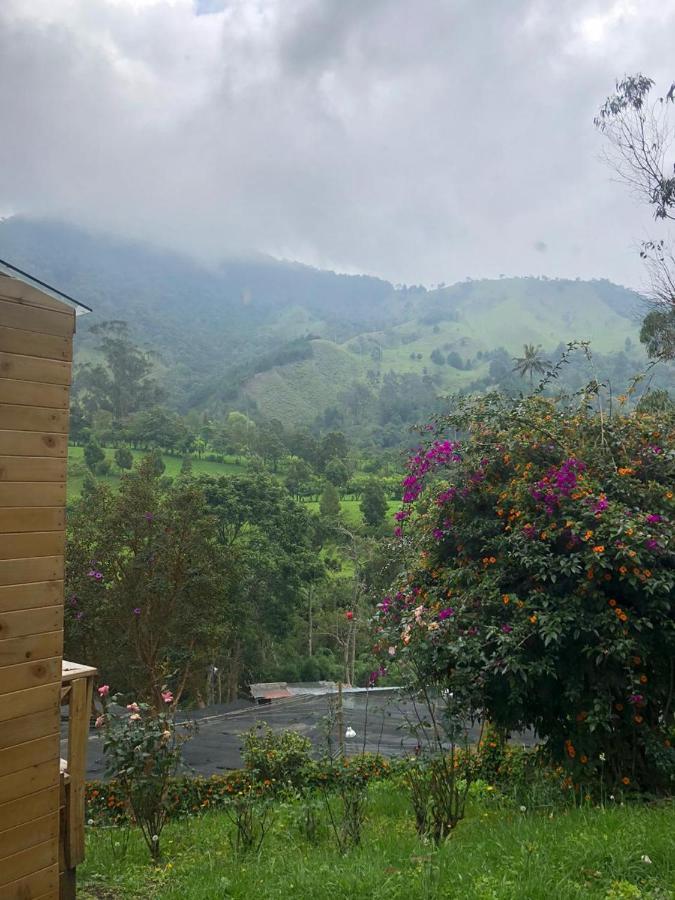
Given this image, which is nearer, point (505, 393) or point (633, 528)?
point (633, 528)

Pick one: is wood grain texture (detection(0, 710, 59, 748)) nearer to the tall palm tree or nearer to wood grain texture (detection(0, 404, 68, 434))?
wood grain texture (detection(0, 404, 68, 434))

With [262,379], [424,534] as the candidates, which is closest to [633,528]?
[424,534]

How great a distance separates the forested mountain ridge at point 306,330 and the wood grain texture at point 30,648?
2662cm

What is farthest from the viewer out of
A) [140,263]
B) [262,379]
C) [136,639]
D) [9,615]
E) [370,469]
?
[140,263]

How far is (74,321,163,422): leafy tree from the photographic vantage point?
56500mm

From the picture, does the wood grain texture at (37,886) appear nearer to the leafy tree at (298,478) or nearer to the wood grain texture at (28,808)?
the wood grain texture at (28,808)

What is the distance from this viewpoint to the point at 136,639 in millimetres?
12516

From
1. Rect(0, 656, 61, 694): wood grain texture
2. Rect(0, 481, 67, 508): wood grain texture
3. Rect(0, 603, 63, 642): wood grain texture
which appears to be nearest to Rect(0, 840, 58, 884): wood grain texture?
Rect(0, 656, 61, 694): wood grain texture

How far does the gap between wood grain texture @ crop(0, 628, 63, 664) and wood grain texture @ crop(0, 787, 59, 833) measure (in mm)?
380

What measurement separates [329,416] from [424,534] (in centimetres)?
6387

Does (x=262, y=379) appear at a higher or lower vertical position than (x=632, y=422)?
higher

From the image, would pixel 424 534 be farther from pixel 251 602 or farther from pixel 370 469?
pixel 370 469

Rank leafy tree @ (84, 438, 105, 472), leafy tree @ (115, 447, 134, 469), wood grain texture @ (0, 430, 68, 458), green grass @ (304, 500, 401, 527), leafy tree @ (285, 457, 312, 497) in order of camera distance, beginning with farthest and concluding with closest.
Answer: leafy tree @ (285, 457, 312, 497) < leafy tree @ (115, 447, 134, 469) < leafy tree @ (84, 438, 105, 472) < green grass @ (304, 500, 401, 527) < wood grain texture @ (0, 430, 68, 458)

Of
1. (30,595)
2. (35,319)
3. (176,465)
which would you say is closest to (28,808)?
(30,595)
